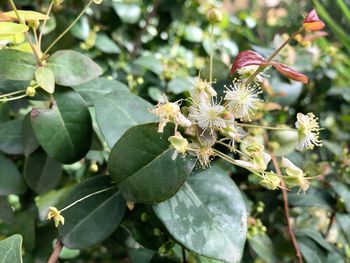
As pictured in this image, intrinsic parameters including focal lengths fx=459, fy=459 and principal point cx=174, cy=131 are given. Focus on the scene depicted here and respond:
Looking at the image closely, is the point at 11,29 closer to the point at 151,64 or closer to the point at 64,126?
the point at 64,126

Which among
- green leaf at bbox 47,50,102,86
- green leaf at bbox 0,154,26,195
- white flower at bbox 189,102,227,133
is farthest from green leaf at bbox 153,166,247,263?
green leaf at bbox 0,154,26,195

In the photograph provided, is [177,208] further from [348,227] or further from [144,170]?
[348,227]

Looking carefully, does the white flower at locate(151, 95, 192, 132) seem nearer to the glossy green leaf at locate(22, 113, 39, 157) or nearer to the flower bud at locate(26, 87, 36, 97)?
the flower bud at locate(26, 87, 36, 97)

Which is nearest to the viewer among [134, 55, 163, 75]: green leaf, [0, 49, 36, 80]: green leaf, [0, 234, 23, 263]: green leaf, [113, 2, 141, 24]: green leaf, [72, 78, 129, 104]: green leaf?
[0, 234, 23, 263]: green leaf

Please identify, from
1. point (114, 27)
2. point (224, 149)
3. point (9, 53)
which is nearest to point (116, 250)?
point (224, 149)

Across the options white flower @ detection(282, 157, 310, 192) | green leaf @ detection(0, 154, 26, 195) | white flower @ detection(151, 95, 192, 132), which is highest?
white flower @ detection(151, 95, 192, 132)
